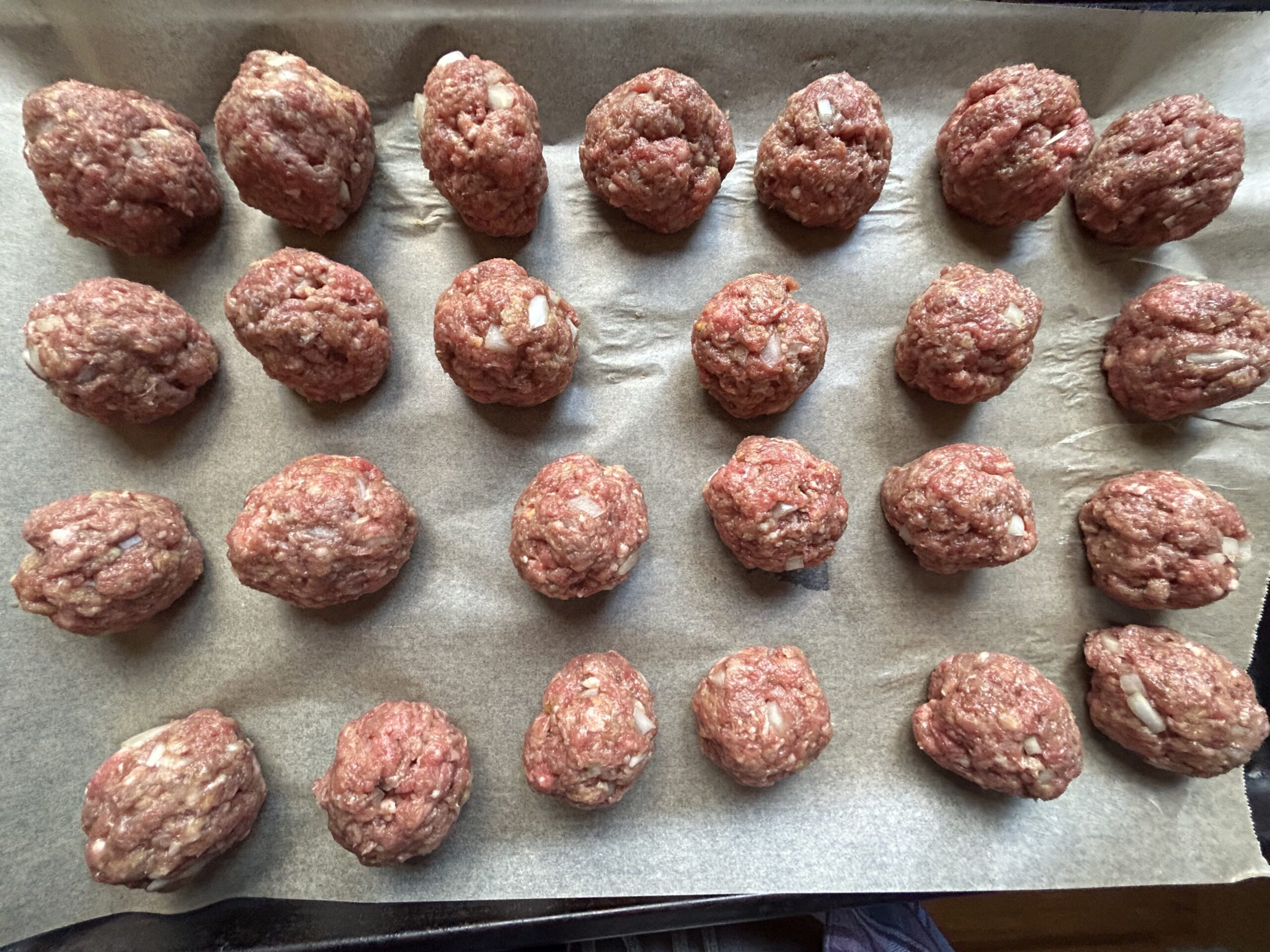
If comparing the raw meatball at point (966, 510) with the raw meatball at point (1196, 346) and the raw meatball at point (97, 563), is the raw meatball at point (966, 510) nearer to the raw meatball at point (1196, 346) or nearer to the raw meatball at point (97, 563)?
the raw meatball at point (1196, 346)

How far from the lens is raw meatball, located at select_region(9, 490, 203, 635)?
2.06m

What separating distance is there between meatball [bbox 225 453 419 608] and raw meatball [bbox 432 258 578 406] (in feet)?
1.68

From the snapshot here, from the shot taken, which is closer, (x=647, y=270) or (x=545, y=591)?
(x=545, y=591)

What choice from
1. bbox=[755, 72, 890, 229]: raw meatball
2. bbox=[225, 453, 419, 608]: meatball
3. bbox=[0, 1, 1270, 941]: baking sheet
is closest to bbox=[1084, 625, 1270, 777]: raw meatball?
bbox=[0, 1, 1270, 941]: baking sheet

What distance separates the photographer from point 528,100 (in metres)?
2.29

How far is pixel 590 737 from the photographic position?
2.02 meters

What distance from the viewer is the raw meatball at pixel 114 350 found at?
2.07m

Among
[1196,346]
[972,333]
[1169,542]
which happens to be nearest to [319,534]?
[972,333]

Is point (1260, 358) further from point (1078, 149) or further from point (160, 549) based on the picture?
point (160, 549)

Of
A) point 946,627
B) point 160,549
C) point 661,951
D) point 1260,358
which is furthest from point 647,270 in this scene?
point 661,951

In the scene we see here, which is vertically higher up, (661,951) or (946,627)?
(946,627)

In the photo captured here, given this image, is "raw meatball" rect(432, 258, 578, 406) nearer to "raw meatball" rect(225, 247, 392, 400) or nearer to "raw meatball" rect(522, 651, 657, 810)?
"raw meatball" rect(225, 247, 392, 400)

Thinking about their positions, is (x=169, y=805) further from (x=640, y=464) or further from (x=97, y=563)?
(x=640, y=464)

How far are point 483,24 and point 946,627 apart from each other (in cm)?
283
